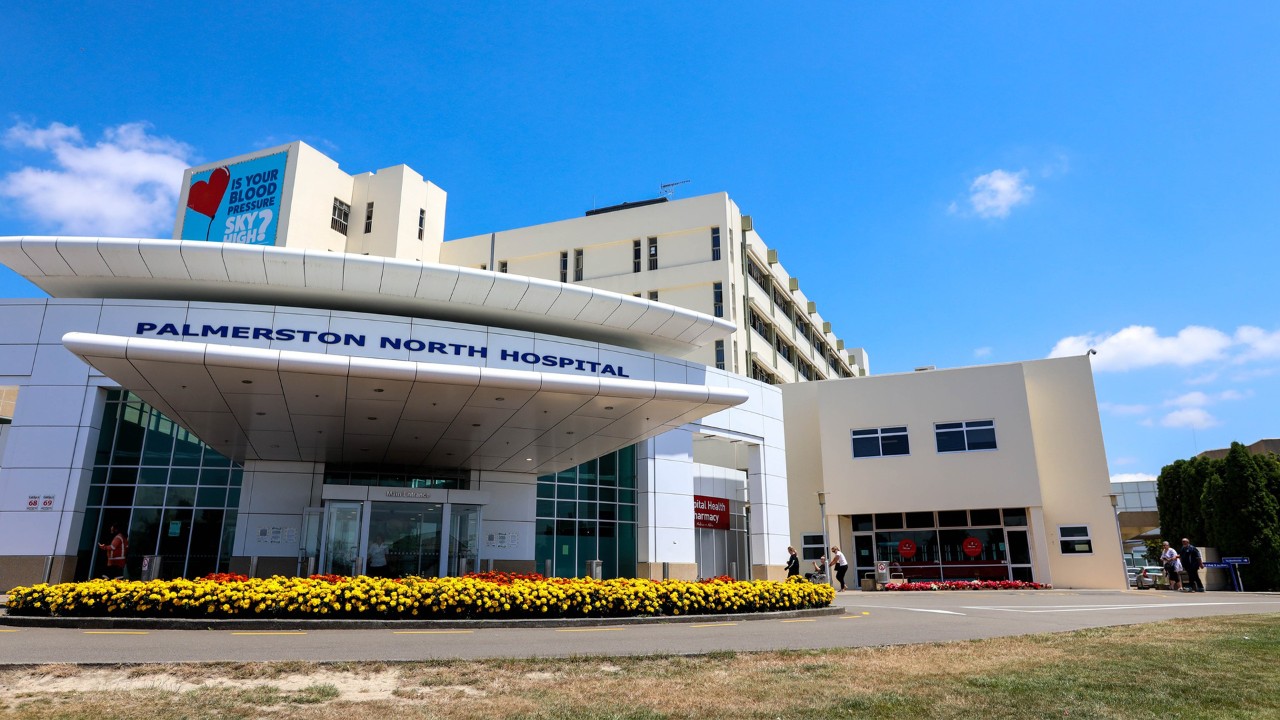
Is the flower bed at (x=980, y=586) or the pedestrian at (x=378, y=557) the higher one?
the pedestrian at (x=378, y=557)

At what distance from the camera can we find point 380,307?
22359 mm

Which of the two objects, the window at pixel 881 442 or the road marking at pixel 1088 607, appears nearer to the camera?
the road marking at pixel 1088 607

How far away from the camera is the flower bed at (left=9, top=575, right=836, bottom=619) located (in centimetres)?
1274

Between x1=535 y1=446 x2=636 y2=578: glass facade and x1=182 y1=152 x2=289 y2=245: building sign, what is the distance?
28.1 metres

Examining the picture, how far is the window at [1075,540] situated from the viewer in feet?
103

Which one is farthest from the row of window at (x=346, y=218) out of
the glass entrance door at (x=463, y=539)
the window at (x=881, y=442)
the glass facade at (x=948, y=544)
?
the glass entrance door at (x=463, y=539)

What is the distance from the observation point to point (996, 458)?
32.1m

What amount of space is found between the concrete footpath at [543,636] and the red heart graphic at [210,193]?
42621mm

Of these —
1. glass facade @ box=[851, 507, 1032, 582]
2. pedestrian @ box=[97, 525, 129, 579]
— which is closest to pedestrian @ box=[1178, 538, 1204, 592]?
glass facade @ box=[851, 507, 1032, 582]

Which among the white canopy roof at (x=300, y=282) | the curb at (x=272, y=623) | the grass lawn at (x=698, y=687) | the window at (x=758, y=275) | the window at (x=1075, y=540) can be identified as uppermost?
the window at (x=758, y=275)

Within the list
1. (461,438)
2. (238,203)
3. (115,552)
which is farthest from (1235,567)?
(238,203)

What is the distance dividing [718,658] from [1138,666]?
15.1ft

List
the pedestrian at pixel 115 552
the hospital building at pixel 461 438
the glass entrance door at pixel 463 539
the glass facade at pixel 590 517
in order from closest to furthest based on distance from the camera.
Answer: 1. the hospital building at pixel 461 438
2. the pedestrian at pixel 115 552
3. the glass entrance door at pixel 463 539
4. the glass facade at pixel 590 517

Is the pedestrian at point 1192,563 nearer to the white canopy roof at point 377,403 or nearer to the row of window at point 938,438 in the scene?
the row of window at point 938,438
